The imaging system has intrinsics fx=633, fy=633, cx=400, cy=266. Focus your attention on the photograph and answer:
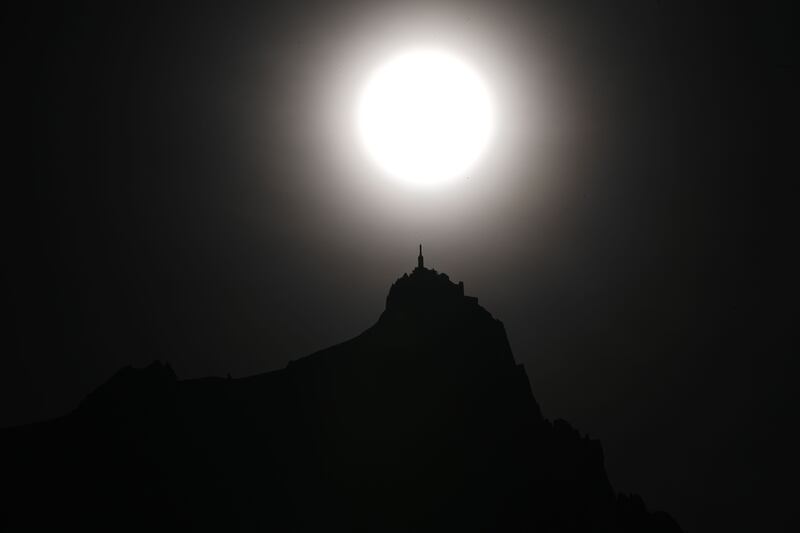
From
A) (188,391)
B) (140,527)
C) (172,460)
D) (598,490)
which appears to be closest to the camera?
(140,527)

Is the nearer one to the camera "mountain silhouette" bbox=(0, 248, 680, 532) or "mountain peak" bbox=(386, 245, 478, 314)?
"mountain silhouette" bbox=(0, 248, 680, 532)

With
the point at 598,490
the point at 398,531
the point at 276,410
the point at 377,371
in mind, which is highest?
the point at 377,371

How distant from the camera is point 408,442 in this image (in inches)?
3873

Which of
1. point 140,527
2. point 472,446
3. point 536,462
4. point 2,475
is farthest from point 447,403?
point 2,475

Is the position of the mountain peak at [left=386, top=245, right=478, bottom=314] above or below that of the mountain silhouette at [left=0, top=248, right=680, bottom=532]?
above

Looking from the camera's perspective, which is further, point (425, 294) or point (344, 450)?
point (425, 294)

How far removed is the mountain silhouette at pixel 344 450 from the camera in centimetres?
8625

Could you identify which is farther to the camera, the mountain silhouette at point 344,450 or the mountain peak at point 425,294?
the mountain peak at point 425,294

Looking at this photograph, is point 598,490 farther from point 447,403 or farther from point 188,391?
point 188,391

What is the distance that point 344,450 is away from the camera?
9644 cm

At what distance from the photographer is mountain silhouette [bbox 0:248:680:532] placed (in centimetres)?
8625

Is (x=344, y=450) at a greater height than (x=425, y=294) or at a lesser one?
lesser

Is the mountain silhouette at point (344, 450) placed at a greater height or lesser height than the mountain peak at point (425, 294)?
lesser

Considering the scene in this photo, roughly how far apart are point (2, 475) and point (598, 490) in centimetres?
8821
